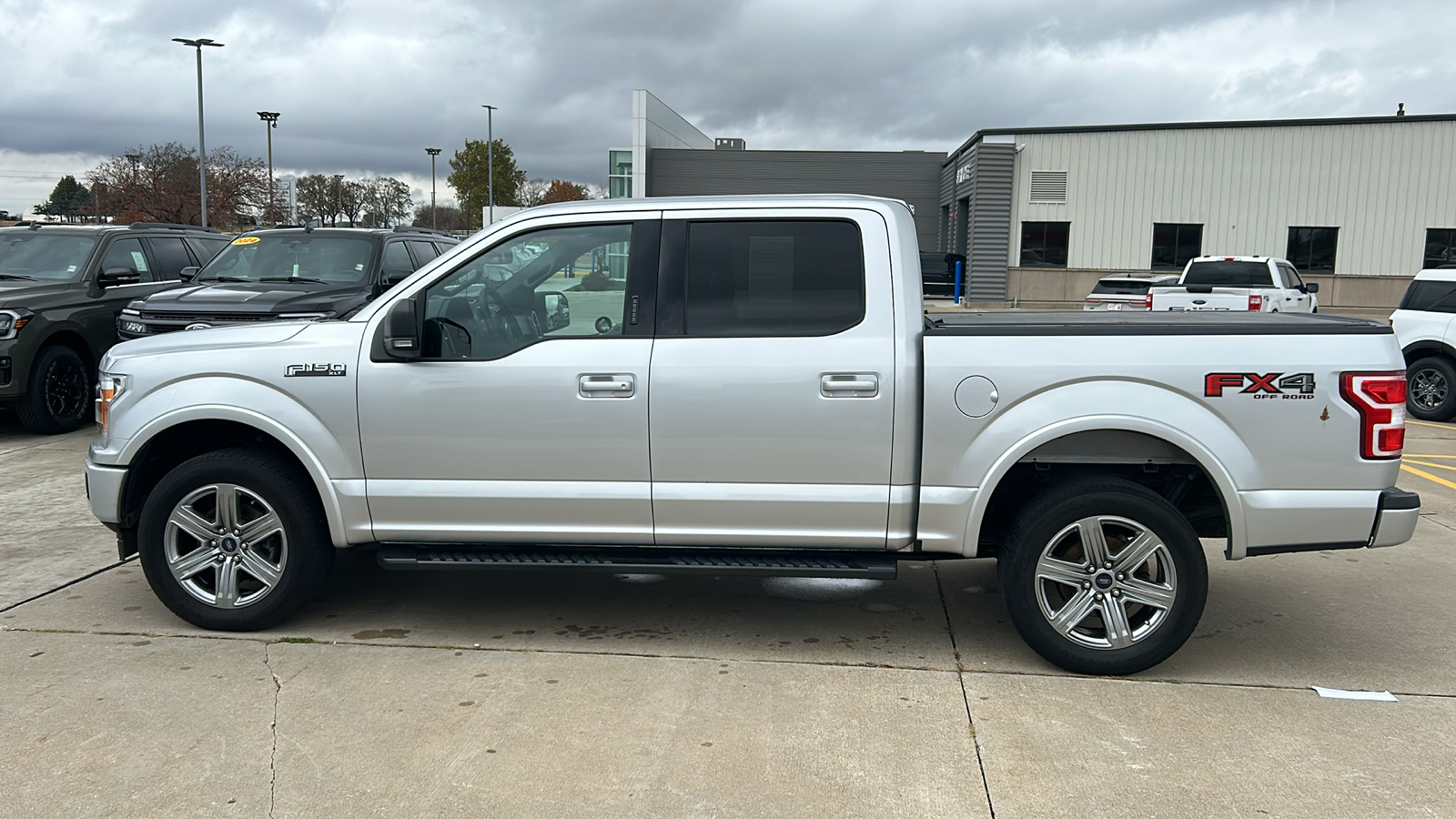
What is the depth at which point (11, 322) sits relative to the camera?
33.2 feet

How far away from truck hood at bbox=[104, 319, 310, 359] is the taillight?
4.39 meters

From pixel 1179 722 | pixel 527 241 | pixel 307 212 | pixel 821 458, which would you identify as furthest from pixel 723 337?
pixel 307 212

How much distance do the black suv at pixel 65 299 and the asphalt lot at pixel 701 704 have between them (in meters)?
4.99

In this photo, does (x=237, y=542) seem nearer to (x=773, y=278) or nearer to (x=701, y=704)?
(x=701, y=704)

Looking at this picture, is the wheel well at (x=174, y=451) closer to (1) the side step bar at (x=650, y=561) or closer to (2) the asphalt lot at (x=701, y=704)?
(2) the asphalt lot at (x=701, y=704)

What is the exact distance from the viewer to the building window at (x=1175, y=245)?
33781 mm

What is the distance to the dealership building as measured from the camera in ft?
107

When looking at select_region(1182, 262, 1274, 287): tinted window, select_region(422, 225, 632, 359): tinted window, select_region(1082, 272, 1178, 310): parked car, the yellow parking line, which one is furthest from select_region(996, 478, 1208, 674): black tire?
select_region(1182, 262, 1274, 287): tinted window

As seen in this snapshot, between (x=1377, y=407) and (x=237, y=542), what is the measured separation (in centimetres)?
479

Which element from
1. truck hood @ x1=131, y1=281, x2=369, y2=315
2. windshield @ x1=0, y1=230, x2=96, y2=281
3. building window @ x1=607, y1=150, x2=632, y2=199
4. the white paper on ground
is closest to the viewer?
the white paper on ground

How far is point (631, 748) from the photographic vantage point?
391cm

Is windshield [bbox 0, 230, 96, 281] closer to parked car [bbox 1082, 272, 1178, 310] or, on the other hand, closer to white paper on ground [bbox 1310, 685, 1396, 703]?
white paper on ground [bbox 1310, 685, 1396, 703]

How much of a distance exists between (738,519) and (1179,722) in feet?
6.08

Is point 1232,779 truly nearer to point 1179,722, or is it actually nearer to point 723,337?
point 1179,722
